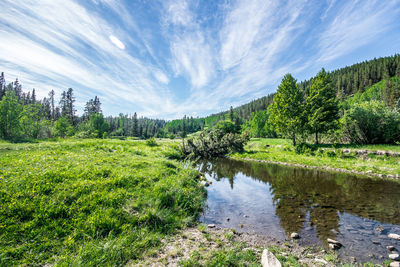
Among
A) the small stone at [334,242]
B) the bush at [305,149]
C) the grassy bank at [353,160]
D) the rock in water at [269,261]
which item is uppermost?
the bush at [305,149]

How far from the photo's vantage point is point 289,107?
27.8 m

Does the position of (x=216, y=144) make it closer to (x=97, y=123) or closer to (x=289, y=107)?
(x=289, y=107)

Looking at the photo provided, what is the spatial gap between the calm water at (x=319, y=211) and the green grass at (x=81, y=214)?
2.37 meters

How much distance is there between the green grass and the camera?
3.74 metres

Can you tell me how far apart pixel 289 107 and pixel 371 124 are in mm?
10811

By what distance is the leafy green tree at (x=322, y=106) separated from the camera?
980 inches

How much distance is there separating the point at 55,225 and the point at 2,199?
202 centimetres

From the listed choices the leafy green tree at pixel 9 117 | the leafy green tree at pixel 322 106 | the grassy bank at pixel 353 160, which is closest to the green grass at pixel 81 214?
the grassy bank at pixel 353 160

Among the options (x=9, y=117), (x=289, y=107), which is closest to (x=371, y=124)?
(x=289, y=107)

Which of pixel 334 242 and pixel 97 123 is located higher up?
pixel 97 123

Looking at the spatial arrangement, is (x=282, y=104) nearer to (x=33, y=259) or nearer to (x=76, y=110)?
(x=33, y=259)

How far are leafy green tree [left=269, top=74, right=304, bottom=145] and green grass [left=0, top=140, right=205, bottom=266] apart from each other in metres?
26.0

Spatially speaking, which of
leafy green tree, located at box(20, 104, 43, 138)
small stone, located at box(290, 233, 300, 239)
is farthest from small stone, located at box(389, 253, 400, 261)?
leafy green tree, located at box(20, 104, 43, 138)

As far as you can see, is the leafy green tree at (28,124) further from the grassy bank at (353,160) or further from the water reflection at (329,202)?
the grassy bank at (353,160)
